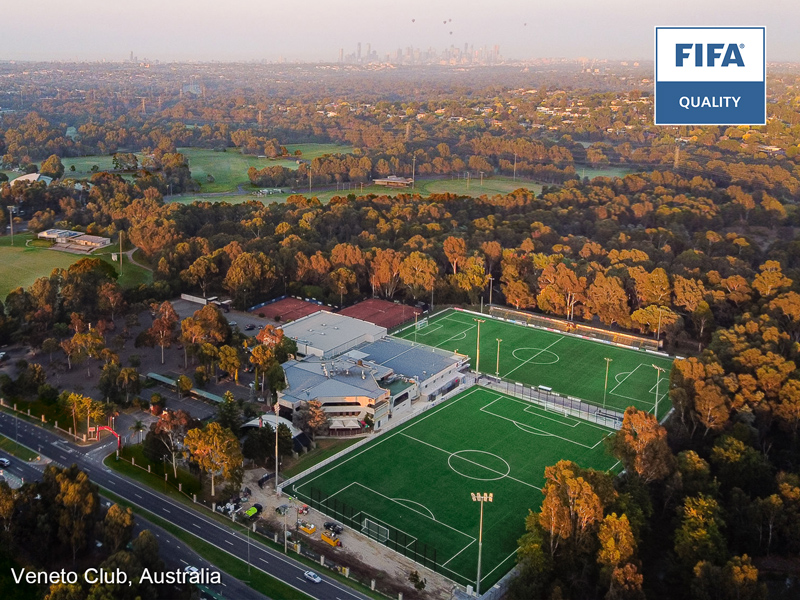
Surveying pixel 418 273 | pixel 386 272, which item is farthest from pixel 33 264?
pixel 418 273

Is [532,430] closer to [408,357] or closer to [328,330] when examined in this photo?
[408,357]

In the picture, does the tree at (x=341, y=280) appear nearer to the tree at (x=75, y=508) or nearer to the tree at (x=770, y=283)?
the tree at (x=770, y=283)

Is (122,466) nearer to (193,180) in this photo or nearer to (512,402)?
(512,402)

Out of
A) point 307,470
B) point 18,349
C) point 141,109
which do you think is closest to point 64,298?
point 18,349

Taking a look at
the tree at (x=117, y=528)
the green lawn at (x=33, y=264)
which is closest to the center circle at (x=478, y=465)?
the tree at (x=117, y=528)

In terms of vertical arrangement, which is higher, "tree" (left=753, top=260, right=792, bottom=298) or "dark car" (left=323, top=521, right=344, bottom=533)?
"tree" (left=753, top=260, right=792, bottom=298)

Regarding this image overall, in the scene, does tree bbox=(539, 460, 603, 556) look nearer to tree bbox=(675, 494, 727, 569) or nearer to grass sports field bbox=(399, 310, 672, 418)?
tree bbox=(675, 494, 727, 569)

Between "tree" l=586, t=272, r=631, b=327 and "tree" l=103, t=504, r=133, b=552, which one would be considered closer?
"tree" l=103, t=504, r=133, b=552

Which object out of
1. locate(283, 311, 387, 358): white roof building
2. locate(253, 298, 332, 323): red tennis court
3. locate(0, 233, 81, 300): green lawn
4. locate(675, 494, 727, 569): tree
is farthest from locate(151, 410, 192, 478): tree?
locate(0, 233, 81, 300): green lawn
